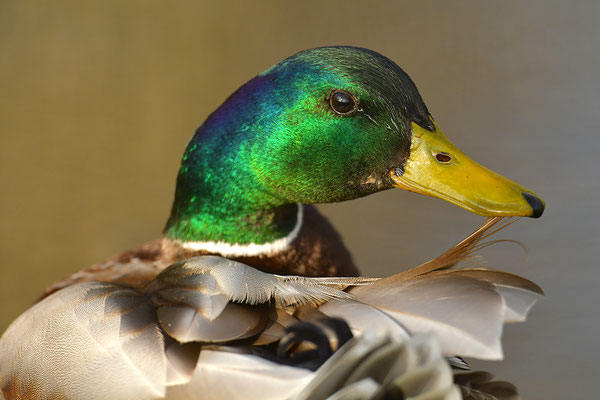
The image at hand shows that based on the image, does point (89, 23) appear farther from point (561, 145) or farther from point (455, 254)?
point (455, 254)

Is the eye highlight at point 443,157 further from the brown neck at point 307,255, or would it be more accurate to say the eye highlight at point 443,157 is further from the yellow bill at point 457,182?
the brown neck at point 307,255

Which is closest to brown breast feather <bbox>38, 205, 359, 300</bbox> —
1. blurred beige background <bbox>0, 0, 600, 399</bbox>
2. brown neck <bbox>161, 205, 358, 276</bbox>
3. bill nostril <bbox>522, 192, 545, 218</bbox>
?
brown neck <bbox>161, 205, 358, 276</bbox>

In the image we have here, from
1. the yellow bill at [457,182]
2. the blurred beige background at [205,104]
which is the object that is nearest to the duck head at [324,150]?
the yellow bill at [457,182]

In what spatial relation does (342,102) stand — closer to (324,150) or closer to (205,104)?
(324,150)

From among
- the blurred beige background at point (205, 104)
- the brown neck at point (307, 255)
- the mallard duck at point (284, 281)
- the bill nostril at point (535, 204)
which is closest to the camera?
the mallard duck at point (284, 281)

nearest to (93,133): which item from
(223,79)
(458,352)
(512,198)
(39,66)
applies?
(39,66)

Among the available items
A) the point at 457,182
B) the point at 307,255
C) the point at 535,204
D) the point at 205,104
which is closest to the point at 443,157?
the point at 457,182

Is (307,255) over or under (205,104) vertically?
under

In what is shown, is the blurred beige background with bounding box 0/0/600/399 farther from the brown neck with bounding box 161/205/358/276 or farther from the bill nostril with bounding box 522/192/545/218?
the bill nostril with bounding box 522/192/545/218
